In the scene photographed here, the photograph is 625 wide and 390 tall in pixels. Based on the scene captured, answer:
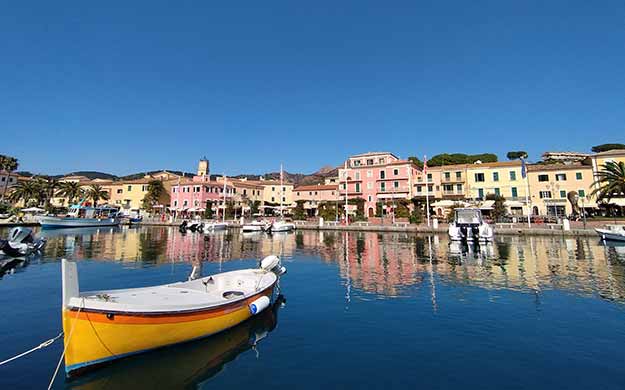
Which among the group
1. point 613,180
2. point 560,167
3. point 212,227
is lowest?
point 212,227

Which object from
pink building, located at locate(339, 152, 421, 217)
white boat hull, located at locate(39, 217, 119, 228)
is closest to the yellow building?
pink building, located at locate(339, 152, 421, 217)

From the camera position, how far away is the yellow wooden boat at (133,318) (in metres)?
6.51

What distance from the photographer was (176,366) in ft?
23.9

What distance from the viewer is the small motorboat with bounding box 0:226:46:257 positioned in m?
23.8

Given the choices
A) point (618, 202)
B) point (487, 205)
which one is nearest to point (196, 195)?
point (487, 205)

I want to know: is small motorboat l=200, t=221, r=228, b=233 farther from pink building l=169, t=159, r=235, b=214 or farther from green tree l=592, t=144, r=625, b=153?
green tree l=592, t=144, r=625, b=153

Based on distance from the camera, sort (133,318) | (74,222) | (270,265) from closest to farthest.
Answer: (133,318) < (270,265) < (74,222)

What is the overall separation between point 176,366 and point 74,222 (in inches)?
2674

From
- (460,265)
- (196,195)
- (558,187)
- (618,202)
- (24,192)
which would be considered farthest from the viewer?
(196,195)

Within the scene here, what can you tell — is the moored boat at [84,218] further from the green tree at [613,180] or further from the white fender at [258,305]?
the green tree at [613,180]

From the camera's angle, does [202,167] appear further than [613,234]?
Yes

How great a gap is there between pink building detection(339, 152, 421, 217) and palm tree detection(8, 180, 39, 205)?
70950mm

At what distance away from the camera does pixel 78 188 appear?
275 feet

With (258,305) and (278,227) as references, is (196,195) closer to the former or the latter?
(278,227)
